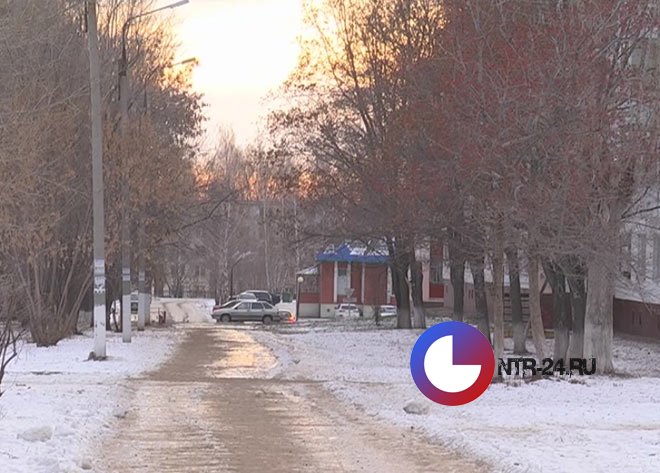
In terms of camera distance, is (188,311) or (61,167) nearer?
(61,167)

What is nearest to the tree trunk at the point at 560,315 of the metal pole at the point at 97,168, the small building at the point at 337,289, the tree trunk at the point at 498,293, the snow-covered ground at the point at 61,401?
the tree trunk at the point at 498,293

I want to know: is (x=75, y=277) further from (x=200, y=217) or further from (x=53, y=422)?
(x=53, y=422)

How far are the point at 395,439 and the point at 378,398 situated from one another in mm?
4803

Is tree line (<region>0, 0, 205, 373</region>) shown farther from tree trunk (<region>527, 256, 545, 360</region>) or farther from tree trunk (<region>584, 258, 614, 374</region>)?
tree trunk (<region>584, 258, 614, 374</region>)

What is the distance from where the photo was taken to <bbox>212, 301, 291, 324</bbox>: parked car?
61438 millimetres

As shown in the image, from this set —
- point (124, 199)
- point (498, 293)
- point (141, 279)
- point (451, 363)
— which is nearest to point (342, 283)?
A: point (141, 279)

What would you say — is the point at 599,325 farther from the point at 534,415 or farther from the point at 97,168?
the point at 97,168

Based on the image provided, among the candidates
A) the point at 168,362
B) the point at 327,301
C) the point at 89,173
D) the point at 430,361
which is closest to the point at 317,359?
the point at 168,362

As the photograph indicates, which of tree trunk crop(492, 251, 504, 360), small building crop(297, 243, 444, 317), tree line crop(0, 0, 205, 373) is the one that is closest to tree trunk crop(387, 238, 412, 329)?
tree line crop(0, 0, 205, 373)

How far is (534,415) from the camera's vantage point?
48.0ft

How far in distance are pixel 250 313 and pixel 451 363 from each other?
48040mm

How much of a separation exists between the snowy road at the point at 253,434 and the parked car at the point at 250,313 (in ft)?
133

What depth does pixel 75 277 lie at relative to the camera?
32.0 metres

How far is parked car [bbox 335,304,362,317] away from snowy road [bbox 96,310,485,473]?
4202 centimetres
